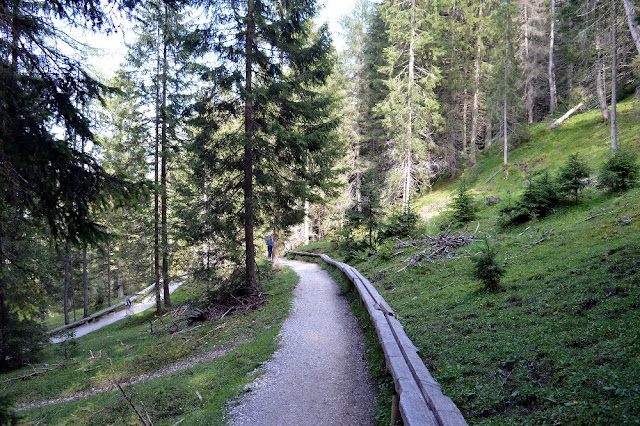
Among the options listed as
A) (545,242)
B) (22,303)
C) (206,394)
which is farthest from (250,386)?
(545,242)

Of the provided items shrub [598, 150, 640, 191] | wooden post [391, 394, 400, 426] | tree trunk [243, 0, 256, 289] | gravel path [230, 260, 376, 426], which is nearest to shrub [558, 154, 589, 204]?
shrub [598, 150, 640, 191]

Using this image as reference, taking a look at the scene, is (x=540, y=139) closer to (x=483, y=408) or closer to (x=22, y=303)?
(x=483, y=408)

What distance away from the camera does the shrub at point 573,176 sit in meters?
11.9

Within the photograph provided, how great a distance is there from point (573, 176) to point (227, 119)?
13.2 meters

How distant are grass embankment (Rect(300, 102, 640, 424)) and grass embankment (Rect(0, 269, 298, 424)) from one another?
3.68 m

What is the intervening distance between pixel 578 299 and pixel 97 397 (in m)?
10.7

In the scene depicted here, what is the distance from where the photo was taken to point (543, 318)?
5.70 meters

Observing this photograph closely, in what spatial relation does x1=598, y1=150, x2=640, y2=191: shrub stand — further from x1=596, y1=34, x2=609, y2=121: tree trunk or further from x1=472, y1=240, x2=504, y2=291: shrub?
x1=596, y1=34, x2=609, y2=121: tree trunk

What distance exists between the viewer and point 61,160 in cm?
429

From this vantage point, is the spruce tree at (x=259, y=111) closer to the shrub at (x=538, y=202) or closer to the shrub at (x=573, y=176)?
the shrub at (x=538, y=202)

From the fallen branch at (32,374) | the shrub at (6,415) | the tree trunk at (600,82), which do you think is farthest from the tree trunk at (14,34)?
the tree trunk at (600,82)

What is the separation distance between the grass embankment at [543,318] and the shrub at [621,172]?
637 millimetres

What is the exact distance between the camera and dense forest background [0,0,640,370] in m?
4.49

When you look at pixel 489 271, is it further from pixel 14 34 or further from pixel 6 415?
pixel 14 34
